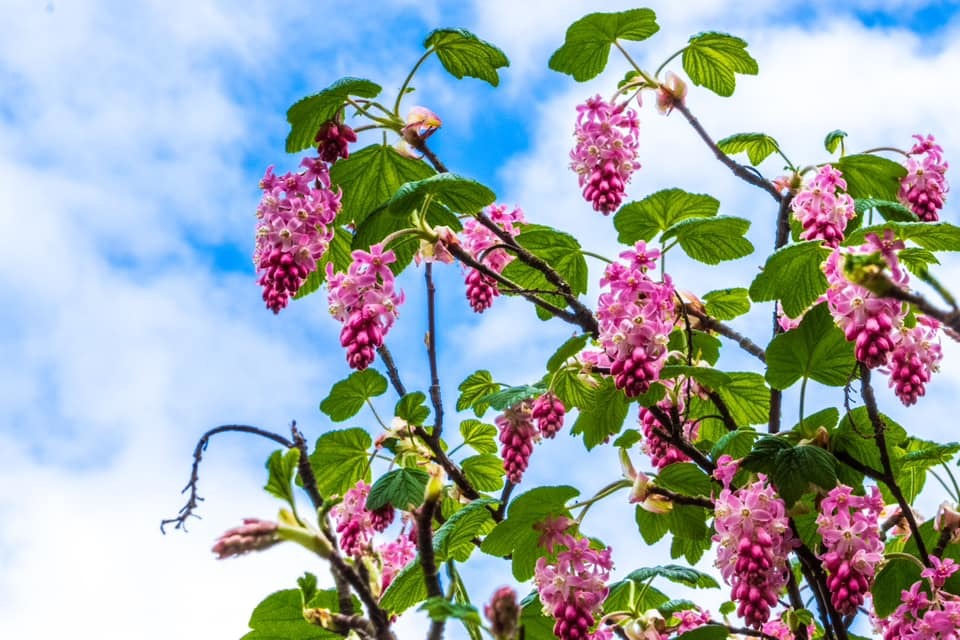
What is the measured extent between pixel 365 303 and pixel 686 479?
1165 mm

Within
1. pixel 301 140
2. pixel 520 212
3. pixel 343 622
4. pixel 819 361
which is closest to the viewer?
pixel 343 622

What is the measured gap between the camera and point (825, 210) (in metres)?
3.34

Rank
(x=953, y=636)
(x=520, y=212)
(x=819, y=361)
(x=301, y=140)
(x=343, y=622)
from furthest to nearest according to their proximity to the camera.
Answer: (x=520, y=212)
(x=301, y=140)
(x=819, y=361)
(x=953, y=636)
(x=343, y=622)

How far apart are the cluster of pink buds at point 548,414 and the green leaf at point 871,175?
1495 millimetres

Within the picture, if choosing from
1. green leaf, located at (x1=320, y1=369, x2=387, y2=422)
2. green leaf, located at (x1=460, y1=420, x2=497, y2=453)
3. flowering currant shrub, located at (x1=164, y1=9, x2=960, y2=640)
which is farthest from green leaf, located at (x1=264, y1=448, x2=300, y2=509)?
green leaf, located at (x1=460, y1=420, x2=497, y2=453)

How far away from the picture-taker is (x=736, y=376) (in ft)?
11.8

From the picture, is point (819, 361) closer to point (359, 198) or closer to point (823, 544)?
point (823, 544)

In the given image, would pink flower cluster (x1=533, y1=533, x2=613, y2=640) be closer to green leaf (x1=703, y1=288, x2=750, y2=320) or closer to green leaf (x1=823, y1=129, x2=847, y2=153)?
green leaf (x1=703, y1=288, x2=750, y2=320)

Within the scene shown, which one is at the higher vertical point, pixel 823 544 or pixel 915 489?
pixel 915 489

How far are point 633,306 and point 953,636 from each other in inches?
51.4

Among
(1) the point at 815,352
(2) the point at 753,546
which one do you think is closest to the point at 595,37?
(1) the point at 815,352

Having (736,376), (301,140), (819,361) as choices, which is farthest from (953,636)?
(301,140)

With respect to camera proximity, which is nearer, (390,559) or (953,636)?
(953,636)

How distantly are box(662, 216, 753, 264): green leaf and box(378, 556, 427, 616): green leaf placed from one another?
1.37 meters
